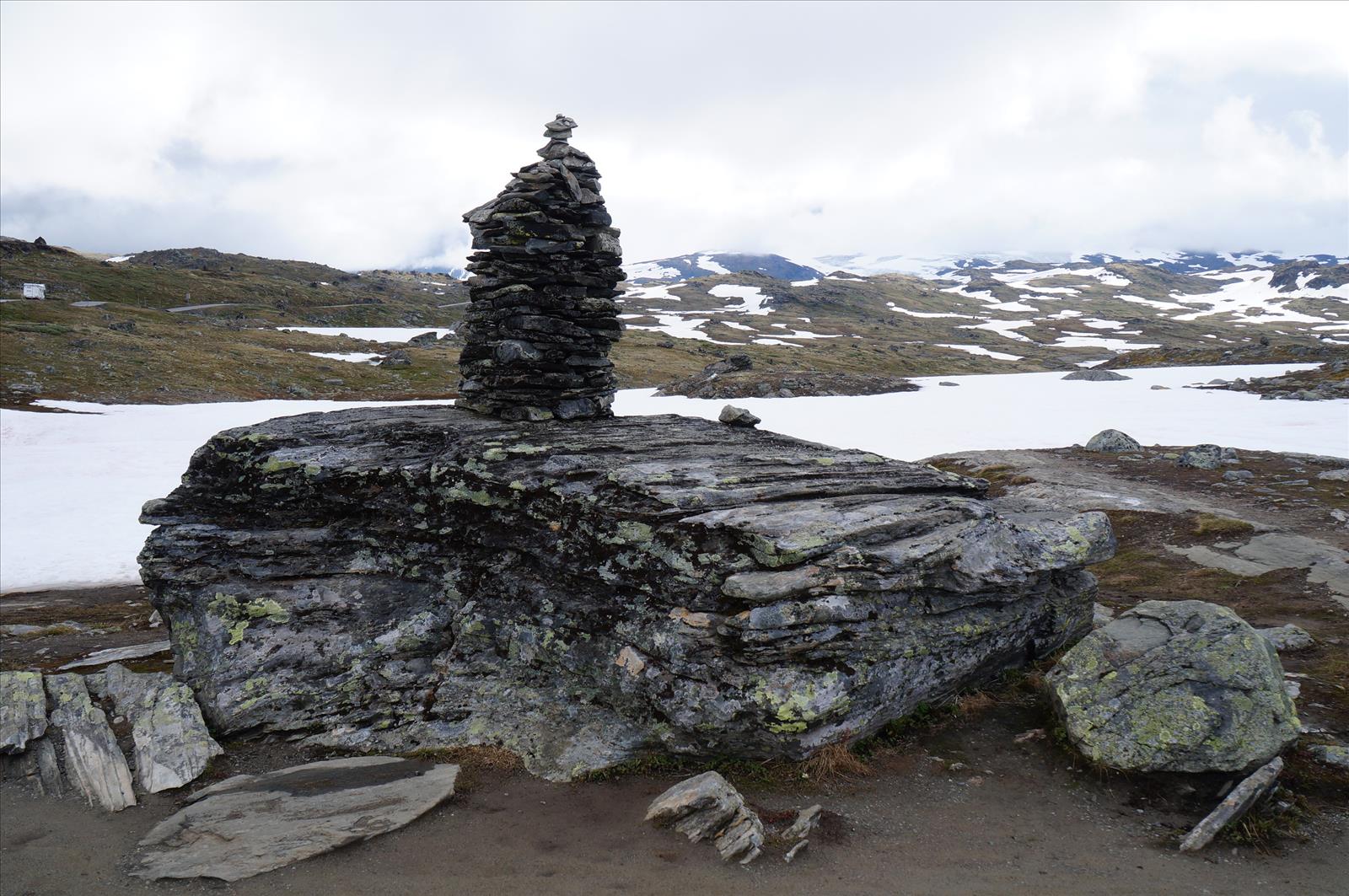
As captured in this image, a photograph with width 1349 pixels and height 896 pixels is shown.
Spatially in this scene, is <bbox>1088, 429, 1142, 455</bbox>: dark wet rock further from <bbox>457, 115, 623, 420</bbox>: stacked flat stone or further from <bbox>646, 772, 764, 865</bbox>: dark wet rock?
<bbox>646, 772, 764, 865</bbox>: dark wet rock

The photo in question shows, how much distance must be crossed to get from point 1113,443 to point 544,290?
4576cm

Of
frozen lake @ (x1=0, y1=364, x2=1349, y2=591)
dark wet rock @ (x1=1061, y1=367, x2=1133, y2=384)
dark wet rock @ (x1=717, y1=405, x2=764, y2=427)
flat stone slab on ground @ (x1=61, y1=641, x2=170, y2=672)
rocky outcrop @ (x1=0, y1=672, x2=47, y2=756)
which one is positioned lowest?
flat stone slab on ground @ (x1=61, y1=641, x2=170, y2=672)

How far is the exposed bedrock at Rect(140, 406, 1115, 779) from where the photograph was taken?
14.5 metres

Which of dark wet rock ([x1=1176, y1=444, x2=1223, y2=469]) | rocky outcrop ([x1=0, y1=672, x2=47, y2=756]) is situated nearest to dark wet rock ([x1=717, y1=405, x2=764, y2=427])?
rocky outcrop ([x1=0, y1=672, x2=47, y2=756])

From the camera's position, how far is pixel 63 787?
14.6m

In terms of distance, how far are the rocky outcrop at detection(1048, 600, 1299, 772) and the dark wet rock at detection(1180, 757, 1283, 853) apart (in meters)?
0.26

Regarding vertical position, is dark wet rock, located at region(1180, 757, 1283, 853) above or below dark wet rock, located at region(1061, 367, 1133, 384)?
below

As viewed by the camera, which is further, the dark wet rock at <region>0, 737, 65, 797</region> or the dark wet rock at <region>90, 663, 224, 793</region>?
the dark wet rock at <region>90, 663, 224, 793</region>

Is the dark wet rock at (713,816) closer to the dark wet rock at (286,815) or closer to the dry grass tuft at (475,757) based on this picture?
the dry grass tuft at (475,757)

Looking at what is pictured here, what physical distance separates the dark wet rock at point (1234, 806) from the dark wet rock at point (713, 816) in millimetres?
7215

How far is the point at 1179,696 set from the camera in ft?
44.0

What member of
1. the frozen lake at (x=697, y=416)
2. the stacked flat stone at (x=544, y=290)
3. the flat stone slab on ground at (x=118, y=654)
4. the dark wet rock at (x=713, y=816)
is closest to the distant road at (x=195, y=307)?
the frozen lake at (x=697, y=416)

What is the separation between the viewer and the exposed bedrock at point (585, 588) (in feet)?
47.4

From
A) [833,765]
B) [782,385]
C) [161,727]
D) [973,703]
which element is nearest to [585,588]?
[833,765]
